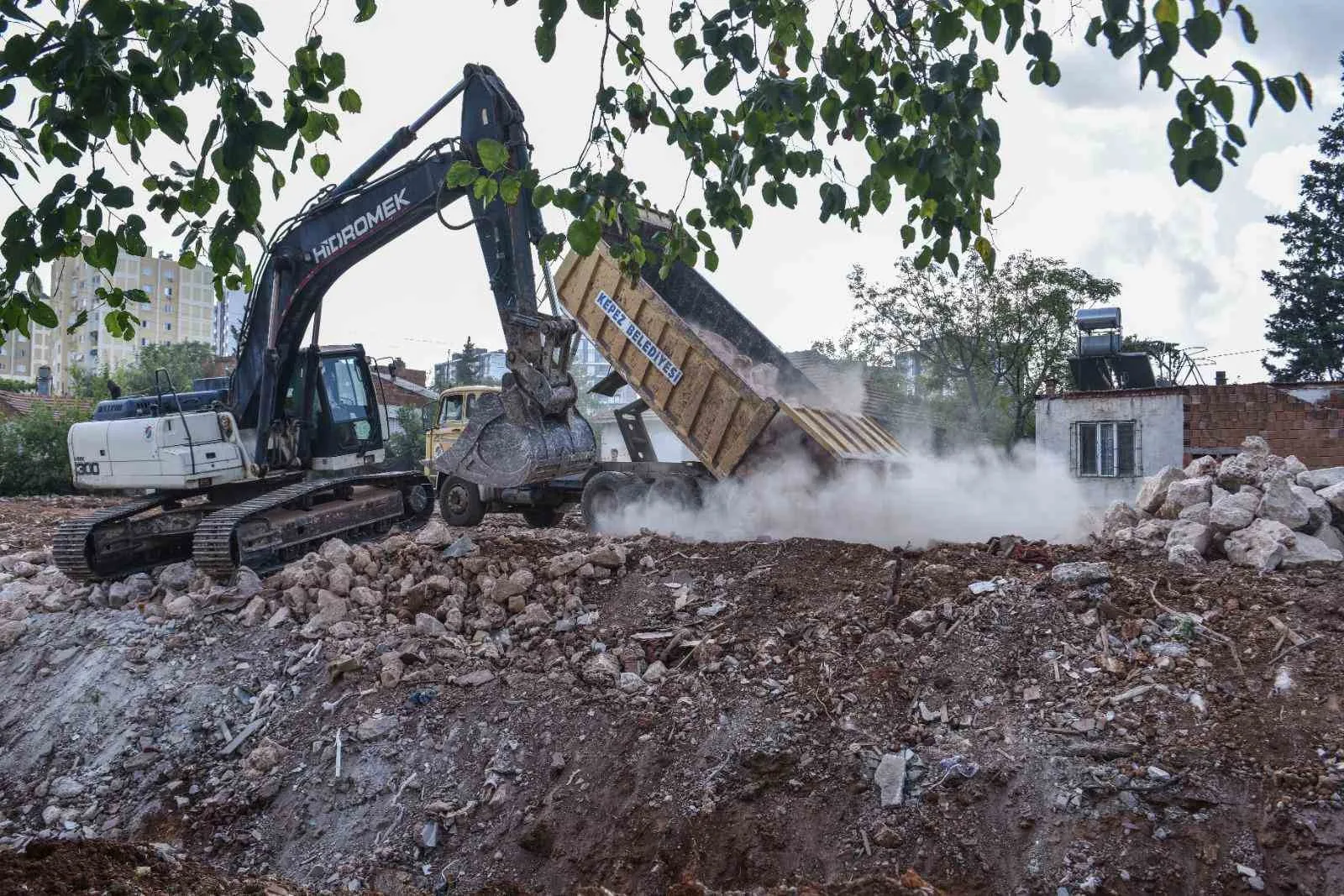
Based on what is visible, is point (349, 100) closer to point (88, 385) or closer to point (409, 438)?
point (409, 438)

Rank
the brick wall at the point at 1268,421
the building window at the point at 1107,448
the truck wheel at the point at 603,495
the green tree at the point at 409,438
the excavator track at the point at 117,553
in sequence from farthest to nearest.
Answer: the green tree at the point at 409,438
the building window at the point at 1107,448
the brick wall at the point at 1268,421
the truck wheel at the point at 603,495
the excavator track at the point at 117,553

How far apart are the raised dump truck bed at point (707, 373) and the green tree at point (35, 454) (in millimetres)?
16641

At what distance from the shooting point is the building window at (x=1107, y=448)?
19.6 metres

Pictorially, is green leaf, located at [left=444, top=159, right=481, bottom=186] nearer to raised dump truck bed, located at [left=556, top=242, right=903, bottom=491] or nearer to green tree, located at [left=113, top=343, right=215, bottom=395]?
raised dump truck bed, located at [left=556, top=242, right=903, bottom=491]

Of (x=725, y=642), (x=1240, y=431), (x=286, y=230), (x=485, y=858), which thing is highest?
(x=286, y=230)

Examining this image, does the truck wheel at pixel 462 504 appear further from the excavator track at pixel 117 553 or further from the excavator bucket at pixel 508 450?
the excavator bucket at pixel 508 450

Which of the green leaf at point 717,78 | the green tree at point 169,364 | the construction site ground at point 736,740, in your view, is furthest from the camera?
the green tree at point 169,364

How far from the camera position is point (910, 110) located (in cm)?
391

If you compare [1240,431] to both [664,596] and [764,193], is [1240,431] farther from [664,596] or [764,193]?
[764,193]

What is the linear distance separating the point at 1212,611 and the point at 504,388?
4807 millimetres

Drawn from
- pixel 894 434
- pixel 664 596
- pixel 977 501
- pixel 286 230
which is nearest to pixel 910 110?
pixel 664 596

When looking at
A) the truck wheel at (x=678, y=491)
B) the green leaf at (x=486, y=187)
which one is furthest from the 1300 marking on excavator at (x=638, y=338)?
the green leaf at (x=486, y=187)

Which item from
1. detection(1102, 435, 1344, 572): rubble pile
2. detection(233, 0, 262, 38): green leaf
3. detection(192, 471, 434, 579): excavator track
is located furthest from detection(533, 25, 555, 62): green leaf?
detection(192, 471, 434, 579): excavator track

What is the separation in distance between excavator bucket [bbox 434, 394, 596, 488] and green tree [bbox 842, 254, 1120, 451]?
62.2ft
